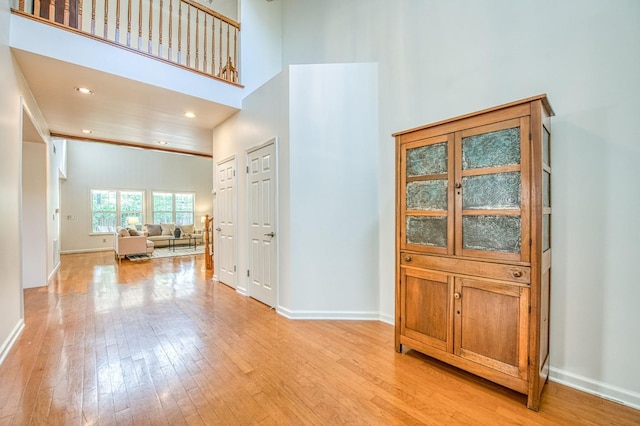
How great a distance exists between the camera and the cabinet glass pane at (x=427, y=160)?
7.06 feet

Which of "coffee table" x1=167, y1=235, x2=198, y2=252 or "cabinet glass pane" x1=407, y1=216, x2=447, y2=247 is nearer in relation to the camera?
"cabinet glass pane" x1=407, y1=216, x2=447, y2=247

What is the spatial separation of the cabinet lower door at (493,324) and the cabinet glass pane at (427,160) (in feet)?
2.81

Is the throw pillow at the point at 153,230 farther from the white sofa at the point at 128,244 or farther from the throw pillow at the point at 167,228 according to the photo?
the white sofa at the point at 128,244

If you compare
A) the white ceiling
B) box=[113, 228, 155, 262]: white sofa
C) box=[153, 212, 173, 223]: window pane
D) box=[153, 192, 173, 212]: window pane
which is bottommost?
box=[113, 228, 155, 262]: white sofa

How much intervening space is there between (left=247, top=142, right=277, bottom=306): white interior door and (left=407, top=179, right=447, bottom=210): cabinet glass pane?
69.7 inches

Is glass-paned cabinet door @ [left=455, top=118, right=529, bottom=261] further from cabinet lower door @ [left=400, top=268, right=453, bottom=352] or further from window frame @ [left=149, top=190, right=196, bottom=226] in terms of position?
window frame @ [left=149, top=190, right=196, bottom=226]

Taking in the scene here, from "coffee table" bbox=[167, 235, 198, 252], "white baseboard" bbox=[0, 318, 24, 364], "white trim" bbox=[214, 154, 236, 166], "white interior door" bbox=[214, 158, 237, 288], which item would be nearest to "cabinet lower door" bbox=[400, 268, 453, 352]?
"white interior door" bbox=[214, 158, 237, 288]

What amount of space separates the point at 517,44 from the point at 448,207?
1.41 m

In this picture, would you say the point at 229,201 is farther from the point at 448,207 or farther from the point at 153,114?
the point at 448,207

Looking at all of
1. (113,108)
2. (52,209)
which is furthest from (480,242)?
(52,209)

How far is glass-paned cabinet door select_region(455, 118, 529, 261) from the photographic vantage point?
1.79 m

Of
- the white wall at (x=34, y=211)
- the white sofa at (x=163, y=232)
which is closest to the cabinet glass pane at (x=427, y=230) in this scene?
the white wall at (x=34, y=211)

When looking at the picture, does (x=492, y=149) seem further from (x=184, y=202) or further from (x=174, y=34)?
(x=184, y=202)

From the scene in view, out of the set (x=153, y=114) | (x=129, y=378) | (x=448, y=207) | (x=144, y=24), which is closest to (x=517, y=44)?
(x=448, y=207)
